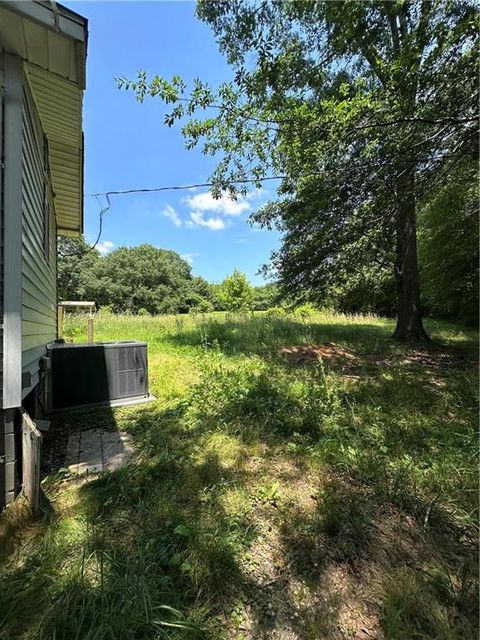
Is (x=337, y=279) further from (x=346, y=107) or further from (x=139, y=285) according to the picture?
(x=139, y=285)

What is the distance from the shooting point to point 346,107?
338 cm

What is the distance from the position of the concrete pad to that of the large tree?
11.6 feet

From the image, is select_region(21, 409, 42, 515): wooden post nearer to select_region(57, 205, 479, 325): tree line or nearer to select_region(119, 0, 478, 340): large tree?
select_region(119, 0, 478, 340): large tree

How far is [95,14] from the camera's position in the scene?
10.3ft

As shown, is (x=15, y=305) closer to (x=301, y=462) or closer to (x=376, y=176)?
(x=301, y=462)

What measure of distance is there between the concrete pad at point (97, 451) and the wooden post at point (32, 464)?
605mm

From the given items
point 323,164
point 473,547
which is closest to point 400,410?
point 473,547

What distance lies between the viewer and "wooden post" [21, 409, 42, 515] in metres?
1.83

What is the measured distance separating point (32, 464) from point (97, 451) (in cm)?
110

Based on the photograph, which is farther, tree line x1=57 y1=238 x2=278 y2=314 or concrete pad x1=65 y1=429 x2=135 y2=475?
tree line x1=57 y1=238 x2=278 y2=314

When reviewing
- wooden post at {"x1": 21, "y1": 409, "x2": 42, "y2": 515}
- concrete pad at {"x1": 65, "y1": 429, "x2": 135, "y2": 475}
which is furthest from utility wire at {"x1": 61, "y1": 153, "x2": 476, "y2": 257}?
wooden post at {"x1": 21, "y1": 409, "x2": 42, "y2": 515}

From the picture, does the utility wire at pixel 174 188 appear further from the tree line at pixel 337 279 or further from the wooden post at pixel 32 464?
the wooden post at pixel 32 464

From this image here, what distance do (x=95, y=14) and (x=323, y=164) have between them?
3071mm

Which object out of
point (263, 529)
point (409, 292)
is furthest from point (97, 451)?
point (409, 292)
